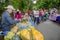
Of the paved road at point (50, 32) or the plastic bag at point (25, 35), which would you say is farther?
the paved road at point (50, 32)

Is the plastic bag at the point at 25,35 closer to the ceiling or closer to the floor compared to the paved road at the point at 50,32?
closer to the ceiling

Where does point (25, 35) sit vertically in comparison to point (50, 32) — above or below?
above

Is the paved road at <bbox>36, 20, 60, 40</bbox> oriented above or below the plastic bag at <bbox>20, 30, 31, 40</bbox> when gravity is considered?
below

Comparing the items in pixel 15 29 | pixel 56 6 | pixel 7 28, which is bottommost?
pixel 56 6

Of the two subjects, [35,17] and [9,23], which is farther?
[35,17]

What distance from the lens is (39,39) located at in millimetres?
3748

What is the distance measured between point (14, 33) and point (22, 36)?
0.24 meters

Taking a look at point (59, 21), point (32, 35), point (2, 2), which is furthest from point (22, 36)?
point (59, 21)

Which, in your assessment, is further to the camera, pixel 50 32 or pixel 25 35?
pixel 50 32

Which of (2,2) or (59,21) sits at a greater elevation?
(2,2)

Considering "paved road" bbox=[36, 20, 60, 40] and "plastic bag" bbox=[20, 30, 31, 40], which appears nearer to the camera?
"plastic bag" bbox=[20, 30, 31, 40]

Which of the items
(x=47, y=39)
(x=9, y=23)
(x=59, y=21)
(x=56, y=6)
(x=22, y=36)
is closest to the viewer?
(x=22, y=36)

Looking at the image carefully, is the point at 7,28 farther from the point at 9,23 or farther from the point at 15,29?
the point at 15,29

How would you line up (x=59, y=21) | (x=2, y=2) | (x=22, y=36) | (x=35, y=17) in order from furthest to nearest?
(x=59, y=21)
(x=35, y=17)
(x=2, y=2)
(x=22, y=36)
